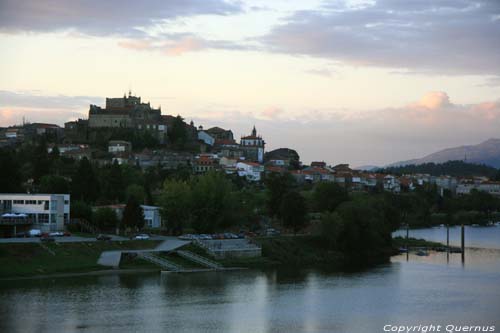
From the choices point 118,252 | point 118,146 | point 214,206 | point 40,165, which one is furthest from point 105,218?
point 118,146

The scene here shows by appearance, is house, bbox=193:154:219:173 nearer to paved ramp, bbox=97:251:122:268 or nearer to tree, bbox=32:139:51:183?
tree, bbox=32:139:51:183

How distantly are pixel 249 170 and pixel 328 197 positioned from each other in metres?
40.2

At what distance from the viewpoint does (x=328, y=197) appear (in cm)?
8381

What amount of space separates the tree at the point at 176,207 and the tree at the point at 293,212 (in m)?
8.98

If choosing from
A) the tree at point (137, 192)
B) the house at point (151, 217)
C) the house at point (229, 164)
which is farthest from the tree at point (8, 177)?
the house at point (229, 164)

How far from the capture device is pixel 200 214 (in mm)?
65188

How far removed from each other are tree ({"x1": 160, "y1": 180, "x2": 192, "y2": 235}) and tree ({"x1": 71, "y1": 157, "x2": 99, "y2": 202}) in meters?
9.08

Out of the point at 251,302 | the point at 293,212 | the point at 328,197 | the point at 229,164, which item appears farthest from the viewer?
the point at 229,164

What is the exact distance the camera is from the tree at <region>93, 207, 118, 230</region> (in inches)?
2442

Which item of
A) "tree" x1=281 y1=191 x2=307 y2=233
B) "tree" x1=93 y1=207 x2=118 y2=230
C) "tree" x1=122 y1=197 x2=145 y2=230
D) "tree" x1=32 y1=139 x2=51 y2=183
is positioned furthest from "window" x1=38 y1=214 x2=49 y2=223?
"tree" x1=32 y1=139 x2=51 y2=183

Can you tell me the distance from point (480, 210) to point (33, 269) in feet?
349

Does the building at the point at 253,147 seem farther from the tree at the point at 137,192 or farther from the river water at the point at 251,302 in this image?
the river water at the point at 251,302

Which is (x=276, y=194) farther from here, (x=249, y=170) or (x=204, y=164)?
(x=249, y=170)

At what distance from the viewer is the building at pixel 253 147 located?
471 feet
